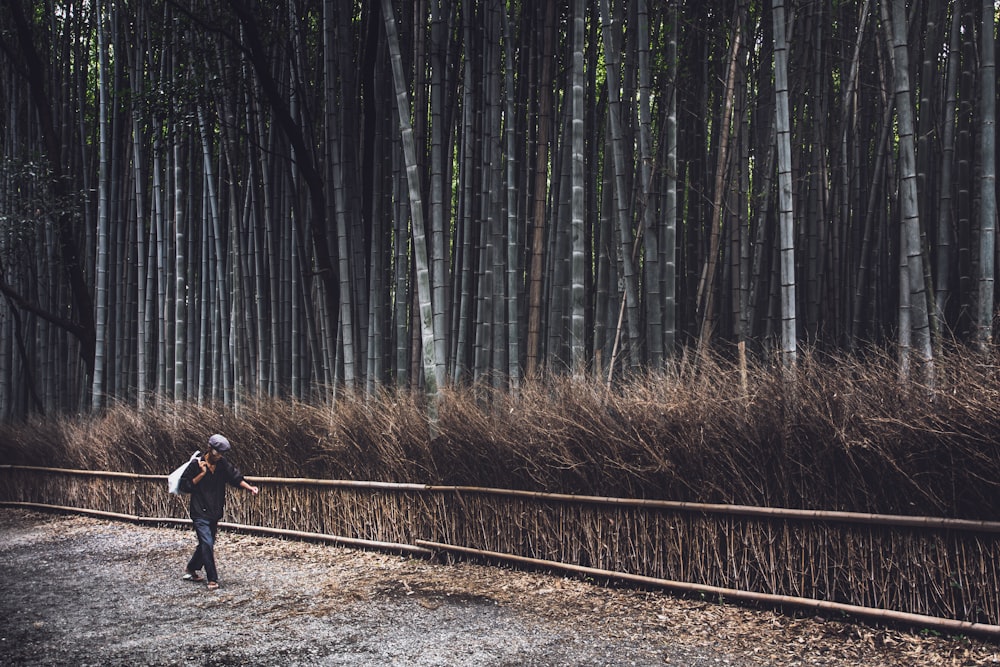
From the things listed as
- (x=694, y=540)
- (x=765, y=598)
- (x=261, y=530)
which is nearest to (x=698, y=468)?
(x=694, y=540)

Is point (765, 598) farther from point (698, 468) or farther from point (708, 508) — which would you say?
point (698, 468)

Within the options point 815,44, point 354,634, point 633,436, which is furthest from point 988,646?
point 815,44

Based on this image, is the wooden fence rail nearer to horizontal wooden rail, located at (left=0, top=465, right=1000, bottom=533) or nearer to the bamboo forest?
horizontal wooden rail, located at (left=0, top=465, right=1000, bottom=533)

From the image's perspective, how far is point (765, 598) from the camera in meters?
4.07

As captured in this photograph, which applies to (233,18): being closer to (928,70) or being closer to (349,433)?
(349,433)

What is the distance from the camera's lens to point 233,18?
795cm

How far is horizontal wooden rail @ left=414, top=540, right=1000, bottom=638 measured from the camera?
11.4 feet

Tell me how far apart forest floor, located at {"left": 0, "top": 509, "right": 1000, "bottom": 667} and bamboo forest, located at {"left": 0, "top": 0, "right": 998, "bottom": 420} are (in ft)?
4.31

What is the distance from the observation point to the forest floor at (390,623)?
3.60m

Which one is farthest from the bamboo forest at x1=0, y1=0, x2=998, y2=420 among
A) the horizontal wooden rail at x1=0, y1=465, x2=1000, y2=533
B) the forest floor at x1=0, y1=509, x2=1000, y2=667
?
the forest floor at x1=0, y1=509, x2=1000, y2=667

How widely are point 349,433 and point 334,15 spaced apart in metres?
3.34

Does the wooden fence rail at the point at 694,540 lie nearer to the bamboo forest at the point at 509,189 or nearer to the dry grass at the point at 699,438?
the dry grass at the point at 699,438

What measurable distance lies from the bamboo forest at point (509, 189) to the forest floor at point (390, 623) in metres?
1.31

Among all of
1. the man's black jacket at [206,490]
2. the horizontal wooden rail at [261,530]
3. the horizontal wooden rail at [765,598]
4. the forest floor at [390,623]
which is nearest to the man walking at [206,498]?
the man's black jacket at [206,490]
